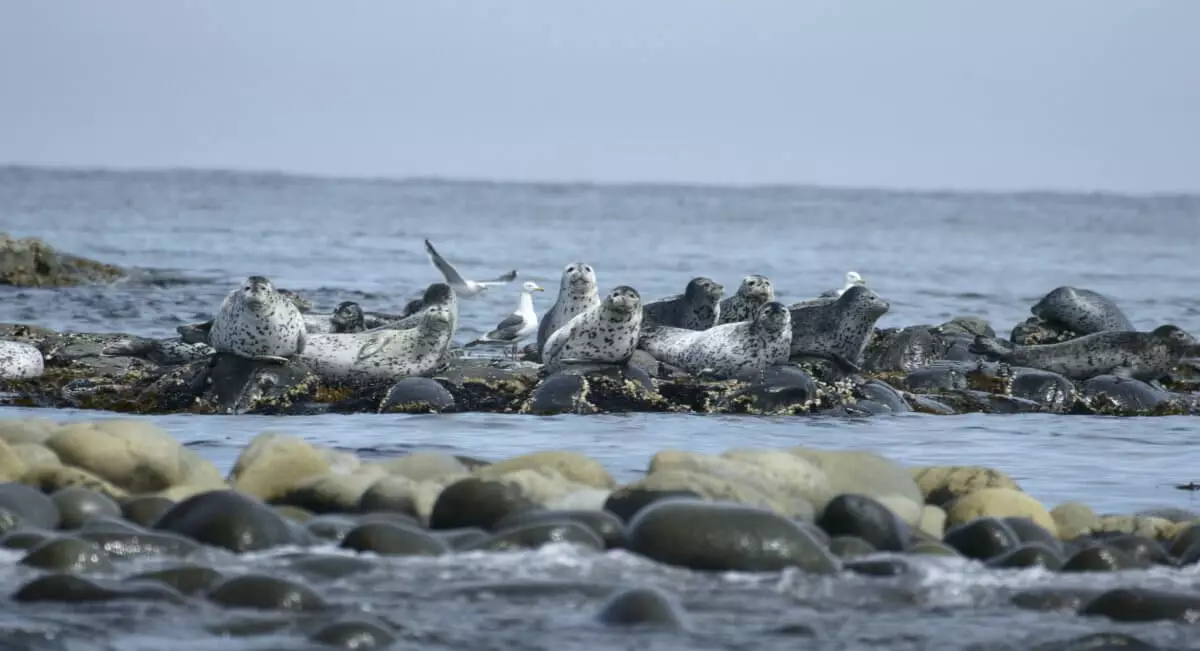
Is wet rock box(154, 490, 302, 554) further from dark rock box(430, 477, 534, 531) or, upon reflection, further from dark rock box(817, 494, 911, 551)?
dark rock box(817, 494, 911, 551)

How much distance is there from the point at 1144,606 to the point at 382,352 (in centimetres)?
725

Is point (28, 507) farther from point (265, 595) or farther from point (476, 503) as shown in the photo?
point (476, 503)

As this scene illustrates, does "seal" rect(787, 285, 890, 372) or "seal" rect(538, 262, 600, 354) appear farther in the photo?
"seal" rect(538, 262, 600, 354)

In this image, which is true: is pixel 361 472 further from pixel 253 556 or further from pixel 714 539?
pixel 714 539

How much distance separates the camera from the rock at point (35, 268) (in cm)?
2508

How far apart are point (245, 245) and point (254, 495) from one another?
3628 cm

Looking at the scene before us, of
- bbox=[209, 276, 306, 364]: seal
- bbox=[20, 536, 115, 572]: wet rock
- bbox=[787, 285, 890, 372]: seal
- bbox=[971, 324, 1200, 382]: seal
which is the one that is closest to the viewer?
bbox=[20, 536, 115, 572]: wet rock

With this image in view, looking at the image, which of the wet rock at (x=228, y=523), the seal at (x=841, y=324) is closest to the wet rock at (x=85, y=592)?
the wet rock at (x=228, y=523)

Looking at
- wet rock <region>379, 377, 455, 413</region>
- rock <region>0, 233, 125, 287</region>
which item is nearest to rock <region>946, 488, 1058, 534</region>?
wet rock <region>379, 377, 455, 413</region>

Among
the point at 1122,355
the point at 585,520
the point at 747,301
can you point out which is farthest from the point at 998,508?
the point at 1122,355

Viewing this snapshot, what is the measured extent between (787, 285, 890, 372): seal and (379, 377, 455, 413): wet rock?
2.82 m

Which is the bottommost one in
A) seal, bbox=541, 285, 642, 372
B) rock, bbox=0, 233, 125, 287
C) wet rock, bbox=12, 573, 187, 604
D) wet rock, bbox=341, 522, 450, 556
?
rock, bbox=0, 233, 125, 287

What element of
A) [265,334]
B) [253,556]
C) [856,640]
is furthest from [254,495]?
[265,334]

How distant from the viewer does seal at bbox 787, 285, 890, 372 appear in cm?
1325
